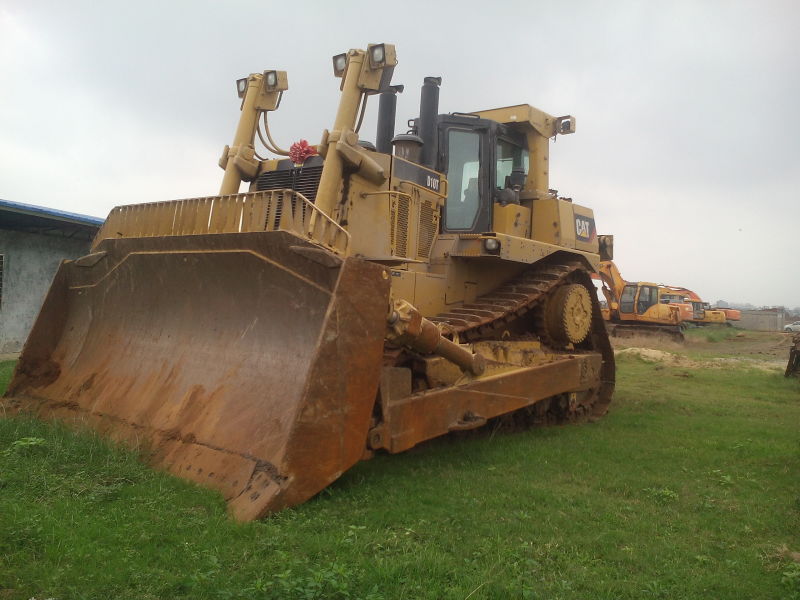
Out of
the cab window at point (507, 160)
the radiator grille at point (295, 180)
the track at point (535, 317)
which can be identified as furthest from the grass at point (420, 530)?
the cab window at point (507, 160)

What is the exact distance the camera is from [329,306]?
3.99 metres

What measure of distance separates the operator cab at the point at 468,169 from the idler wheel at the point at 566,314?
1117 millimetres

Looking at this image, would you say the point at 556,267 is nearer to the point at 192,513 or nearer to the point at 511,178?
the point at 511,178

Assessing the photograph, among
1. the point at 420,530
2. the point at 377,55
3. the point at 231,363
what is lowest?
the point at 420,530

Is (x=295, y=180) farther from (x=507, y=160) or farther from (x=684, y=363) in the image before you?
(x=684, y=363)

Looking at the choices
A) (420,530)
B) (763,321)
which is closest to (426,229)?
(420,530)

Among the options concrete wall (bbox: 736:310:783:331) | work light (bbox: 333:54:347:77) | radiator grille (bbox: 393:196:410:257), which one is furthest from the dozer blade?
A: concrete wall (bbox: 736:310:783:331)

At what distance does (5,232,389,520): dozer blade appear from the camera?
3865 mm

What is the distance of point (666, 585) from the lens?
3.31 metres

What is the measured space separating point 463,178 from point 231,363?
12.3 feet

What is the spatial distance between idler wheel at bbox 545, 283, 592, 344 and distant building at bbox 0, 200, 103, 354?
381 inches

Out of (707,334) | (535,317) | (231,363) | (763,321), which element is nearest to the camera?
(231,363)

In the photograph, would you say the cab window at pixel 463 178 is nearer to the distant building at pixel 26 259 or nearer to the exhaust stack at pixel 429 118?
the exhaust stack at pixel 429 118

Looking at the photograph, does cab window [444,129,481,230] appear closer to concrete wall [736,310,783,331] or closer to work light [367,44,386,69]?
work light [367,44,386,69]
